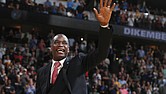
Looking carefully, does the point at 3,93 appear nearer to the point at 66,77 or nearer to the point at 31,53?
the point at 31,53

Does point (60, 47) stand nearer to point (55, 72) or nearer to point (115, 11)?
point (55, 72)

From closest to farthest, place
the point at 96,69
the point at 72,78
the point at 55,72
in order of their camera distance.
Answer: the point at 72,78, the point at 55,72, the point at 96,69

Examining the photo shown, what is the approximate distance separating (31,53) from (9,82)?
14.2ft

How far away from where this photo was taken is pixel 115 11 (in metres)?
24.0

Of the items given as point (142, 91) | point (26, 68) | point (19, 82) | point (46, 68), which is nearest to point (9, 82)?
point (19, 82)

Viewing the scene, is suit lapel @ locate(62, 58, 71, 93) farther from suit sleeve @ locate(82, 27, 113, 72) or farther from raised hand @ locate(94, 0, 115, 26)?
raised hand @ locate(94, 0, 115, 26)

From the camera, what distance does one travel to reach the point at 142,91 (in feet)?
62.3

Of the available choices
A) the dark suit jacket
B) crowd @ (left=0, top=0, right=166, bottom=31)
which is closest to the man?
the dark suit jacket

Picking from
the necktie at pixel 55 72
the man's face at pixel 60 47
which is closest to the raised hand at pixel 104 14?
the man's face at pixel 60 47

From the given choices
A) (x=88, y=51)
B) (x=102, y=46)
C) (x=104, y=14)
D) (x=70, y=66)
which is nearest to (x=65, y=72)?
(x=70, y=66)

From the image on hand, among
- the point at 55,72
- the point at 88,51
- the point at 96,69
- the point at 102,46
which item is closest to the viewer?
the point at 102,46

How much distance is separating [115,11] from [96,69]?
6.29 meters

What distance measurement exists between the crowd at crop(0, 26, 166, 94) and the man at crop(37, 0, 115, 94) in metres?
9.74

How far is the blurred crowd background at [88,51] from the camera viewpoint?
15416mm
